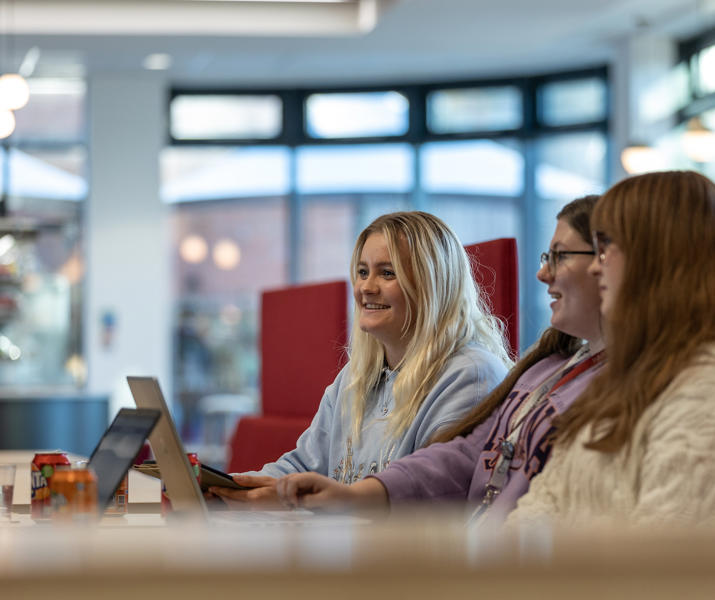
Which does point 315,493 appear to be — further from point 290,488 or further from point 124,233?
point 124,233

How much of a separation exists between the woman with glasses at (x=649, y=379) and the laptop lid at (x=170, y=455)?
0.56m

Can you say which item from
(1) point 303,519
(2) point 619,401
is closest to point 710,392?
(2) point 619,401

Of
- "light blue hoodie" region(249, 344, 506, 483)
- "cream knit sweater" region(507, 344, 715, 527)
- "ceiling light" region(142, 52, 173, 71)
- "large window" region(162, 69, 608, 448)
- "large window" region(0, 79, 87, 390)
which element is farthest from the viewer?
"large window" region(162, 69, 608, 448)

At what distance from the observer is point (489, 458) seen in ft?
6.64

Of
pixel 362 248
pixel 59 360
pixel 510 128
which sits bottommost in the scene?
pixel 59 360

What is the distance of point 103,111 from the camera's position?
848 cm

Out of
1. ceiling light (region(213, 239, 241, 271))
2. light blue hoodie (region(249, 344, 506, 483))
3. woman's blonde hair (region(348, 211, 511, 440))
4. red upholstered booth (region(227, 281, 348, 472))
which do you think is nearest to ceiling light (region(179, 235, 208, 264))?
ceiling light (region(213, 239, 241, 271))

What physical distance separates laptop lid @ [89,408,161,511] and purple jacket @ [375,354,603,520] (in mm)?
520

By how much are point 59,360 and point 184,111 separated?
2433 millimetres

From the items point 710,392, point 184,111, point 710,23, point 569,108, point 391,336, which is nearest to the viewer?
point 710,392

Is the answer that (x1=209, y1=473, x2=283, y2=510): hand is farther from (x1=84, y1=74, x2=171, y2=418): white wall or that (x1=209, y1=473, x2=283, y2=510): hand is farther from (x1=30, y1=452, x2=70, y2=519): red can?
(x1=84, y1=74, x2=171, y2=418): white wall

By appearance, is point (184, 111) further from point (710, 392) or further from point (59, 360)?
point (710, 392)

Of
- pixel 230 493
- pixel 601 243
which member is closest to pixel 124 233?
pixel 230 493

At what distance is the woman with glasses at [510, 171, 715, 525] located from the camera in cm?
138
